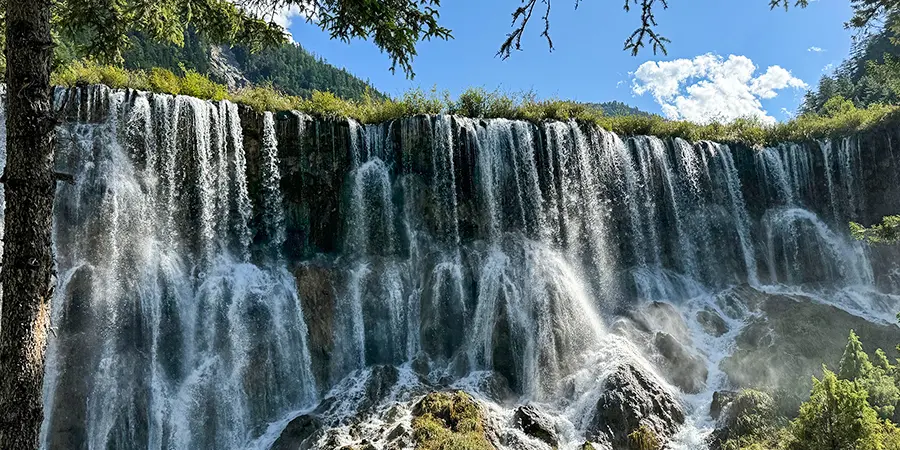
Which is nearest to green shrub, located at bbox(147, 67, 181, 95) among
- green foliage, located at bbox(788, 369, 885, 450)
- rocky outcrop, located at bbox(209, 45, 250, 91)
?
green foliage, located at bbox(788, 369, 885, 450)

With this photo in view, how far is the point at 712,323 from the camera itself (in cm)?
1570

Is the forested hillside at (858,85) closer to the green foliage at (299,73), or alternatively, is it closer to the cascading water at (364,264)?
the cascading water at (364,264)

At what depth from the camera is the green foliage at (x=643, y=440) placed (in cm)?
1093

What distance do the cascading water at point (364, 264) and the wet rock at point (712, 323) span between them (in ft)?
0.65

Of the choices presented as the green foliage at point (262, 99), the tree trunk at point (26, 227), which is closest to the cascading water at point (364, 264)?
the green foliage at point (262, 99)

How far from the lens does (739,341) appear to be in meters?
14.7

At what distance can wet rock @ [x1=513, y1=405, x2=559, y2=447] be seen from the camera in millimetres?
11102

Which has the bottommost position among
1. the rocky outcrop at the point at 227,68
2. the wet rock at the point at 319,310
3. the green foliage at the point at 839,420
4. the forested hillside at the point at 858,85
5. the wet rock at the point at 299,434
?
the wet rock at the point at 299,434

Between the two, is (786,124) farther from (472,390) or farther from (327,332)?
(327,332)

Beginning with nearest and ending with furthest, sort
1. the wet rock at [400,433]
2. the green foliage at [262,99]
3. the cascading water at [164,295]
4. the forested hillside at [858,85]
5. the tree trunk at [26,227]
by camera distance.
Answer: the tree trunk at [26,227] → the wet rock at [400,433] → the cascading water at [164,295] → the green foliage at [262,99] → the forested hillside at [858,85]

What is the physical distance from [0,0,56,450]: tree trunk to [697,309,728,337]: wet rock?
15714mm

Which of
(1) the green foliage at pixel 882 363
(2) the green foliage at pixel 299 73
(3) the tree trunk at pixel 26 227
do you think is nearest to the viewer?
(3) the tree trunk at pixel 26 227

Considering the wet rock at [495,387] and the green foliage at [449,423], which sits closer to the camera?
the green foliage at [449,423]

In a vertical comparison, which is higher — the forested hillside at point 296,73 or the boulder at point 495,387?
the forested hillside at point 296,73
